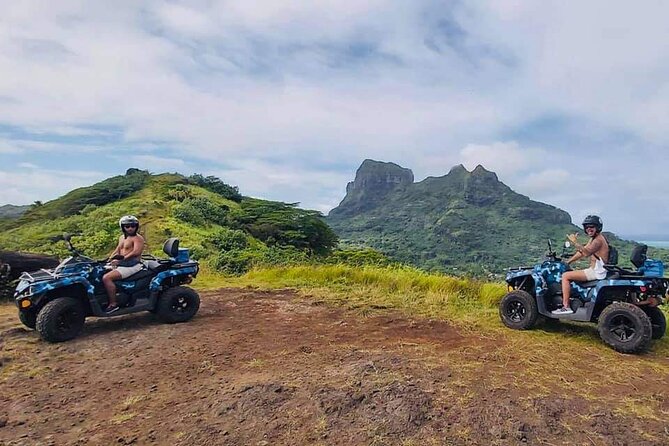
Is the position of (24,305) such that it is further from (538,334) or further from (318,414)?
(538,334)

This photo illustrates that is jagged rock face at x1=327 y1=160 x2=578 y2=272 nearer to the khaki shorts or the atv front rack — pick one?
the khaki shorts

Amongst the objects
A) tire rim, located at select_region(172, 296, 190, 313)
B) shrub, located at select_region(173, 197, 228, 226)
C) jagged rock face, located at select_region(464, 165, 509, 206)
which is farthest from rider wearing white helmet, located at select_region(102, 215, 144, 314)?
jagged rock face, located at select_region(464, 165, 509, 206)

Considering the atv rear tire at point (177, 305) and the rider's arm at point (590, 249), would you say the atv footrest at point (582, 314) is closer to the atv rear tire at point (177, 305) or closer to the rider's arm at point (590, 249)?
the rider's arm at point (590, 249)

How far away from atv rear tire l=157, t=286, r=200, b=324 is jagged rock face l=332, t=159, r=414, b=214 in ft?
305

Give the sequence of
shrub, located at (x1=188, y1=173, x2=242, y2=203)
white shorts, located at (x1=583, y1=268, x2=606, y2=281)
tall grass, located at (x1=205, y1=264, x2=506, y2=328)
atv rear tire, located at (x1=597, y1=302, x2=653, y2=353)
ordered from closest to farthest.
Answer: atv rear tire, located at (x1=597, y1=302, x2=653, y2=353)
white shorts, located at (x1=583, y1=268, x2=606, y2=281)
tall grass, located at (x1=205, y1=264, x2=506, y2=328)
shrub, located at (x1=188, y1=173, x2=242, y2=203)

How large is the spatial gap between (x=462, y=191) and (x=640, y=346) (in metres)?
80.8

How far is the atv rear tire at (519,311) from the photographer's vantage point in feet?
21.9

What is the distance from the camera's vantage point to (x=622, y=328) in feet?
18.8

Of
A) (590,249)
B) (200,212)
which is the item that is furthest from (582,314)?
(200,212)

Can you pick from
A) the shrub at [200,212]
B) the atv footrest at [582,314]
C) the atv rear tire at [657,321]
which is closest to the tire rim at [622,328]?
the atv footrest at [582,314]

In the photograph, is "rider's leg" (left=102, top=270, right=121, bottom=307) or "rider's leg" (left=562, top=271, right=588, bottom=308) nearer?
"rider's leg" (left=562, top=271, right=588, bottom=308)

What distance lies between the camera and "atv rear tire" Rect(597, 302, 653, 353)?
5527mm

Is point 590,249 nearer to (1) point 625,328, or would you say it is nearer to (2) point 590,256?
(2) point 590,256

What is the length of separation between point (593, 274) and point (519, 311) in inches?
46.0
